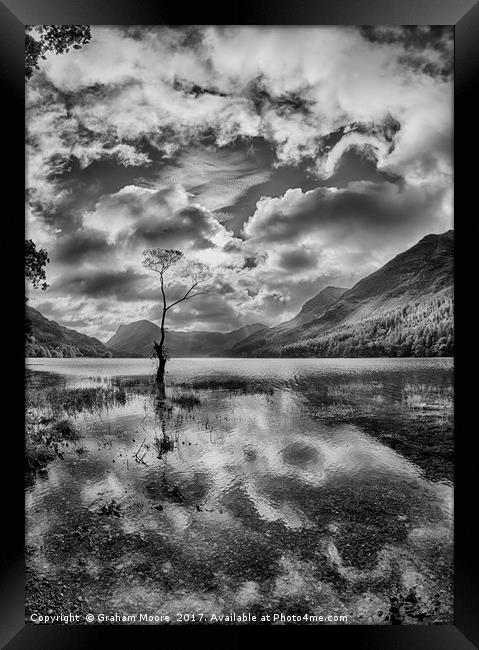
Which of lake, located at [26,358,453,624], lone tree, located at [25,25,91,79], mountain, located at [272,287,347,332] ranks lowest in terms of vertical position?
lake, located at [26,358,453,624]

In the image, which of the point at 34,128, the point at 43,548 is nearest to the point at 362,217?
the point at 34,128

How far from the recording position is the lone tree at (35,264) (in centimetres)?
416

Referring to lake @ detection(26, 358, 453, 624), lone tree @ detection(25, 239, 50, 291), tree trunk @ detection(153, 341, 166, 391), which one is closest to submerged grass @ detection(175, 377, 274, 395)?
lake @ detection(26, 358, 453, 624)

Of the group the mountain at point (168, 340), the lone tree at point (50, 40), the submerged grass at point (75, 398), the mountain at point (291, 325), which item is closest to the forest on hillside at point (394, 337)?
the mountain at point (291, 325)

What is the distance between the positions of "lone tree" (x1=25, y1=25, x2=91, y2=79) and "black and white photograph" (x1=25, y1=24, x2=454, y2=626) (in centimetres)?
3

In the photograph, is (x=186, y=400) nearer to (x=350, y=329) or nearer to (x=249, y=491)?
(x=249, y=491)

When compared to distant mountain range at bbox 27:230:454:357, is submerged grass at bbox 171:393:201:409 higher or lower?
lower

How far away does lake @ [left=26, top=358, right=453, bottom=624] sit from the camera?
3656 millimetres

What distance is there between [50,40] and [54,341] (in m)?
3.72

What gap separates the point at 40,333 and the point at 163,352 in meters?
1.52

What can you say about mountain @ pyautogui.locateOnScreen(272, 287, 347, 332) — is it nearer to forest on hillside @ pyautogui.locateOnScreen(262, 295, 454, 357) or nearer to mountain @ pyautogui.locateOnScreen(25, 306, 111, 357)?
forest on hillside @ pyautogui.locateOnScreen(262, 295, 454, 357)

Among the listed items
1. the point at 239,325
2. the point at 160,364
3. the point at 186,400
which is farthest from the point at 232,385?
the point at 160,364

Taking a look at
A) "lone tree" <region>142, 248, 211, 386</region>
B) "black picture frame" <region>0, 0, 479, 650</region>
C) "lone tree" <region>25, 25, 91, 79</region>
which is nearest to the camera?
"black picture frame" <region>0, 0, 479, 650</region>

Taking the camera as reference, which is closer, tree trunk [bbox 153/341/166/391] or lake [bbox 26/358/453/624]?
lake [bbox 26/358/453/624]
